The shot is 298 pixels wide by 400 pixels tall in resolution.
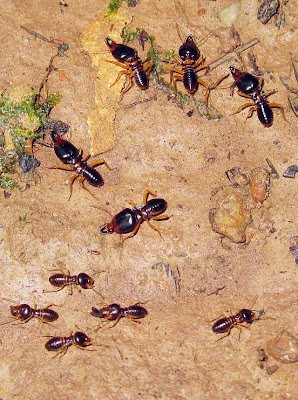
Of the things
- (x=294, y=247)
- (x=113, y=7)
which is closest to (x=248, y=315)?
(x=294, y=247)

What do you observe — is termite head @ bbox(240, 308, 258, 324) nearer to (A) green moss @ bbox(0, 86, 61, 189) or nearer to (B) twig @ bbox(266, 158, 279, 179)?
(B) twig @ bbox(266, 158, 279, 179)

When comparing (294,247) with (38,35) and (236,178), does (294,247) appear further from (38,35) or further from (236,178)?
(38,35)

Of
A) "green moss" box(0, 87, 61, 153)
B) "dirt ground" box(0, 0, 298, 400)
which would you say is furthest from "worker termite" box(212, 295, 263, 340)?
"green moss" box(0, 87, 61, 153)

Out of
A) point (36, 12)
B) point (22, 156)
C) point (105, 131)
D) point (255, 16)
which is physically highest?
point (255, 16)

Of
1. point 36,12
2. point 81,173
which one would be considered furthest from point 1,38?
point 81,173

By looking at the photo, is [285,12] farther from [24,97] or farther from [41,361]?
[41,361]

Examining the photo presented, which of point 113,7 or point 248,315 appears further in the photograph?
point 113,7

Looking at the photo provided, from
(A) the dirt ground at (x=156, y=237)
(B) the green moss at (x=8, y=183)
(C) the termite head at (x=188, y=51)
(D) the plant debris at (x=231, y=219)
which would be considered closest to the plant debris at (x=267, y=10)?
(A) the dirt ground at (x=156, y=237)

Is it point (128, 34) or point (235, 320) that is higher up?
point (128, 34)
